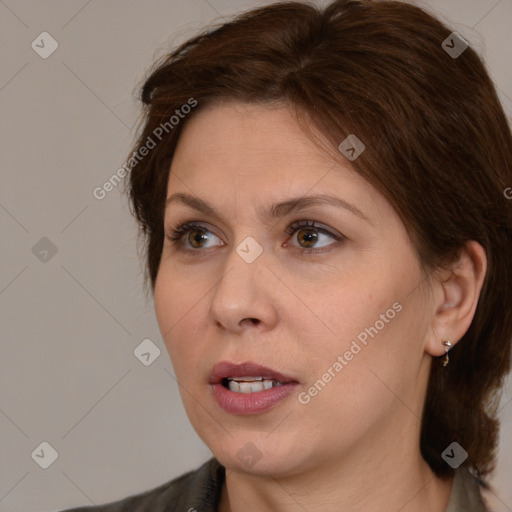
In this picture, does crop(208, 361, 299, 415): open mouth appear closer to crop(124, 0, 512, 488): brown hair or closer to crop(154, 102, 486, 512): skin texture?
crop(154, 102, 486, 512): skin texture

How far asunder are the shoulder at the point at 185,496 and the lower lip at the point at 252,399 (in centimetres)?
50

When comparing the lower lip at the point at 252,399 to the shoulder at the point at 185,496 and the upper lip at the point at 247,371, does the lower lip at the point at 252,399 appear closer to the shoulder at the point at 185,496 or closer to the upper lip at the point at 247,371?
the upper lip at the point at 247,371

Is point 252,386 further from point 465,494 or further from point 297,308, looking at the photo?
point 465,494

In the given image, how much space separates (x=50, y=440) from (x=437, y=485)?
1.45m

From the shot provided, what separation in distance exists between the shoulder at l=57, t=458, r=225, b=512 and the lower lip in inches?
19.8

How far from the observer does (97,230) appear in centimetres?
343

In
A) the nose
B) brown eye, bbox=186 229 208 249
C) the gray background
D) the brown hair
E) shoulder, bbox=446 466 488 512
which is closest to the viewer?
the nose

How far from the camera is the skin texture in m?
2.10

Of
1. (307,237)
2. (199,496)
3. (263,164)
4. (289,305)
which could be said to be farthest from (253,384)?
(199,496)

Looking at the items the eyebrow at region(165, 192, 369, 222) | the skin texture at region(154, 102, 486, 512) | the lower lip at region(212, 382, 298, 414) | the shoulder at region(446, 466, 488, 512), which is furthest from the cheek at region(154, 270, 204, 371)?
the shoulder at region(446, 466, 488, 512)

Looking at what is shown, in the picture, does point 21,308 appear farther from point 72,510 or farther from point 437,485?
point 437,485

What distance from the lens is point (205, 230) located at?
2.29 m

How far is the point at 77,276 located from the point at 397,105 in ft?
5.11

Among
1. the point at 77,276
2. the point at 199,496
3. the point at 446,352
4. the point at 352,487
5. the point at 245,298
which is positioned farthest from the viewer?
the point at 77,276
